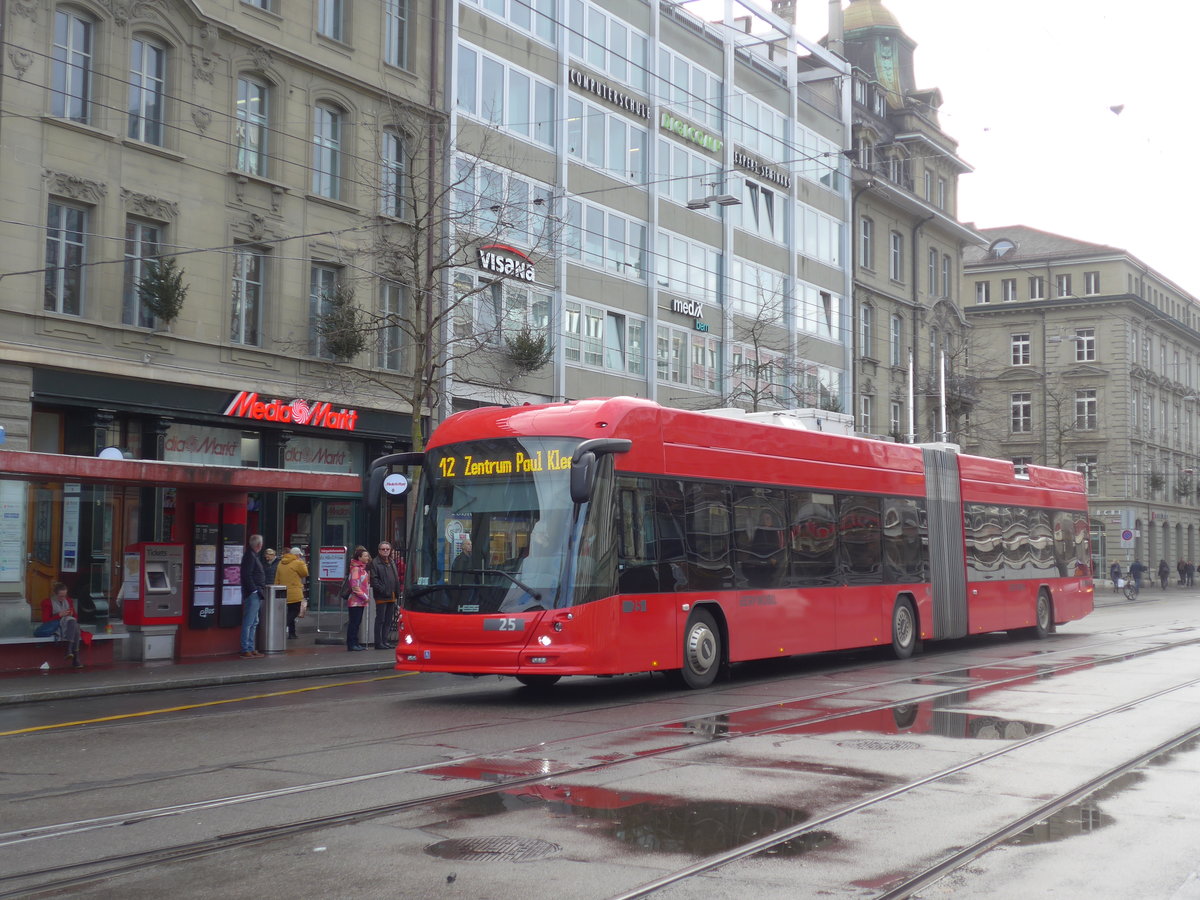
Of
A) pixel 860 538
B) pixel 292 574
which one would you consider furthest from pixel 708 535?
pixel 292 574

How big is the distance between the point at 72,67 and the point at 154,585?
9.22 meters

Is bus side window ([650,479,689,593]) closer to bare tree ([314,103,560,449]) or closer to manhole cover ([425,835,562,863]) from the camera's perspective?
manhole cover ([425,835,562,863])

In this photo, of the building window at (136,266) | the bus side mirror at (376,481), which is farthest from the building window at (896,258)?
the bus side mirror at (376,481)

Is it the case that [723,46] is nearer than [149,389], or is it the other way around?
[149,389]

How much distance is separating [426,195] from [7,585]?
550 inches

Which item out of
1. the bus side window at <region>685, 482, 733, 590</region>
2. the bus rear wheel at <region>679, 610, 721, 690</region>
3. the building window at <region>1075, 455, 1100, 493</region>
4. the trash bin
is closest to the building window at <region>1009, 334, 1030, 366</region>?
the building window at <region>1075, 455, 1100, 493</region>

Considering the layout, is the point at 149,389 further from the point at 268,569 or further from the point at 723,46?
the point at 723,46

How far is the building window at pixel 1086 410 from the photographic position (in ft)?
258

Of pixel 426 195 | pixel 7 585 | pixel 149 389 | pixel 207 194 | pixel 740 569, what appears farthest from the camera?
pixel 426 195

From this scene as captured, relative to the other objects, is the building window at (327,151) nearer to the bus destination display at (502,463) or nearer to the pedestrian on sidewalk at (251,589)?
the pedestrian on sidewalk at (251,589)

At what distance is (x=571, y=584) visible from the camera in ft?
45.0

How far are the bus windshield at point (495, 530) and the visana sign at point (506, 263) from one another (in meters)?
15.9

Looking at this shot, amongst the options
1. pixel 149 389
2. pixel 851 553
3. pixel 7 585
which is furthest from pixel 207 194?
pixel 851 553

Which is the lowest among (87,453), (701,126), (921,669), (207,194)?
(921,669)
